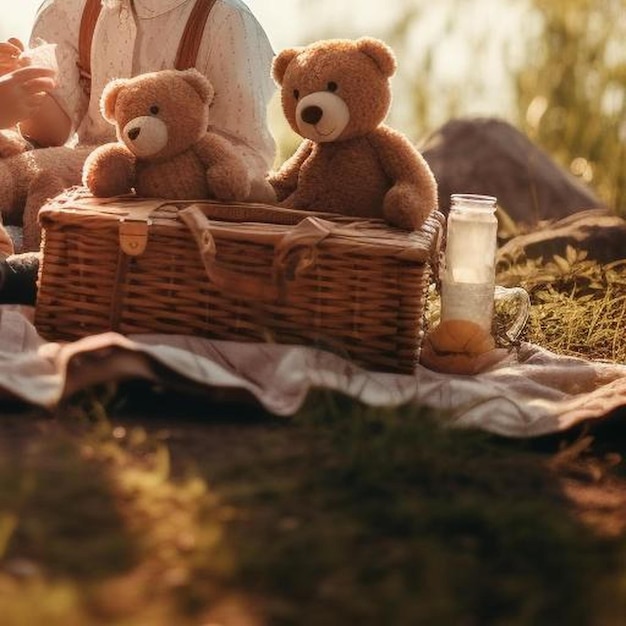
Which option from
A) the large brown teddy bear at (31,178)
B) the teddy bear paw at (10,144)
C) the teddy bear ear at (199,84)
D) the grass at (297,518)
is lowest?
the grass at (297,518)

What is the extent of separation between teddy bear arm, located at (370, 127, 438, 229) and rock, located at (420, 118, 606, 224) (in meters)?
1.76

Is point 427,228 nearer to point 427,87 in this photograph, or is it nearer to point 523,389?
point 523,389

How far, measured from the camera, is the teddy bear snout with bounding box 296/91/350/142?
2314mm

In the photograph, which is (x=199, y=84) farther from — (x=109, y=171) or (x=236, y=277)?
(x=236, y=277)

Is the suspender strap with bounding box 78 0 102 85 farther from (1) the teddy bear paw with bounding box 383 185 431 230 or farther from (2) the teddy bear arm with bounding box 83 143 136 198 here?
(1) the teddy bear paw with bounding box 383 185 431 230

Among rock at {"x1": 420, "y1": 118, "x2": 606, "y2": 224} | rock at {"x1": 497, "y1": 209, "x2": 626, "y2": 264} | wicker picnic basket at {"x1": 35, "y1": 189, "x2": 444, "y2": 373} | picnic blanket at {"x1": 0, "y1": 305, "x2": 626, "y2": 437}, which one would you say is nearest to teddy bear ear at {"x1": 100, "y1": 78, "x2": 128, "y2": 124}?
wicker picnic basket at {"x1": 35, "y1": 189, "x2": 444, "y2": 373}

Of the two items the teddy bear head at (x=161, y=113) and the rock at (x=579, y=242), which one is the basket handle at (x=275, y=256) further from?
the rock at (x=579, y=242)

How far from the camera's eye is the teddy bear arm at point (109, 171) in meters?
2.40

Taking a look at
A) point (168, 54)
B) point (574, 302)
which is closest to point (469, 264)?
point (574, 302)

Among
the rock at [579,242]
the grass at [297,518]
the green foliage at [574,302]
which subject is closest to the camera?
the grass at [297,518]

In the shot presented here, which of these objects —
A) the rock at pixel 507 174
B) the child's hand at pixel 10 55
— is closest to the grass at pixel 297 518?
the child's hand at pixel 10 55

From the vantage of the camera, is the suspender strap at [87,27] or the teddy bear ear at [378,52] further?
the suspender strap at [87,27]

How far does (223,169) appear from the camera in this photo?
7.90 ft

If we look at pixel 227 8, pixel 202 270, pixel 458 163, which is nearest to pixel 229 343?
pixel 202 270
